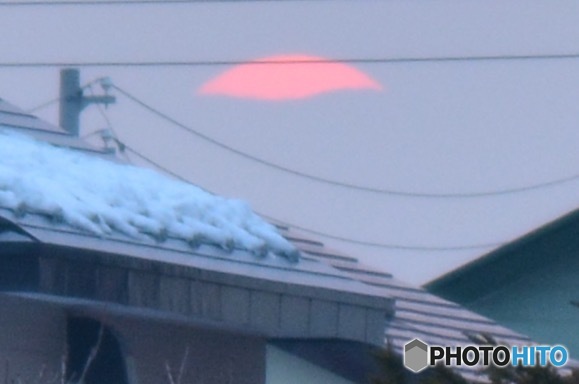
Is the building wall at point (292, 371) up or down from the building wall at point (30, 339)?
down

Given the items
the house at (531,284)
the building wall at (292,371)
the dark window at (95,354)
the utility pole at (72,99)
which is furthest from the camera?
the house at (531,284)

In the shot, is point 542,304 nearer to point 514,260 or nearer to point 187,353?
point 514,260

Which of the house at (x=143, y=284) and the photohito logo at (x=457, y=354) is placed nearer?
the house at (x=143, y=284)

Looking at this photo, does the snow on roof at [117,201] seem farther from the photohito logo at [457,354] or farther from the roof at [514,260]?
the roof at [514,260]

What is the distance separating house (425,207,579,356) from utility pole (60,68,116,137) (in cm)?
569

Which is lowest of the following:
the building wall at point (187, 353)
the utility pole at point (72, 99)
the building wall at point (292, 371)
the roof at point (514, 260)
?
the building wall at point (292, 371)

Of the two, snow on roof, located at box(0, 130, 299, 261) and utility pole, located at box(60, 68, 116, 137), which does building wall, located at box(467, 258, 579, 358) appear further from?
snow on roof, located at box(0, 130, 299, 261)

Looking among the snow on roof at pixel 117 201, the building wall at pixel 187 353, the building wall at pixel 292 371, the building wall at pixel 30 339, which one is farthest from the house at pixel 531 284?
the building wall at pixel 30 339

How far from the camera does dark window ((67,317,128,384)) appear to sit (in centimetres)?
634

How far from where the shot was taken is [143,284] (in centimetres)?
587

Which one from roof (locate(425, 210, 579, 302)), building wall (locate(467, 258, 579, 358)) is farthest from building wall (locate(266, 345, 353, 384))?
roof (locate(425, 210, 579, 302))

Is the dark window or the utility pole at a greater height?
the utility pole

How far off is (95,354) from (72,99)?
9.87 metres

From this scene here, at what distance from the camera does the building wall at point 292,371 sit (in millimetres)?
7750
